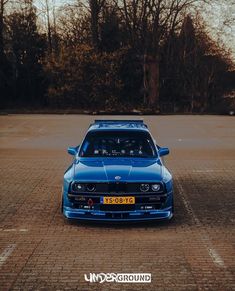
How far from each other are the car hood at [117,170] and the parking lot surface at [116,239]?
81cm

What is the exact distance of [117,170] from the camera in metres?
9.20

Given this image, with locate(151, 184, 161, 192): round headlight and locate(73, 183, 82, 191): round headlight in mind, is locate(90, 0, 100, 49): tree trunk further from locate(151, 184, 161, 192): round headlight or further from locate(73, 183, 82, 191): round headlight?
locate(151, 184, 161, 192): round headlight

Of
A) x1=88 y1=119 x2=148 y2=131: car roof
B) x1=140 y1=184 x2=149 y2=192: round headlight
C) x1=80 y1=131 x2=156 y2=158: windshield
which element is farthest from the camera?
x1=88 y1=119 x2=148 y2=131: car roof

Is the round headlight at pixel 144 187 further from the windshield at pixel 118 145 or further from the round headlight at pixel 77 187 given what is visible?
the windshield at pixel 118 145

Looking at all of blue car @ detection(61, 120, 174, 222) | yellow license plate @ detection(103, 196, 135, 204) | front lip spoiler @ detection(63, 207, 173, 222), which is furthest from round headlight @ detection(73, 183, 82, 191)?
yellow license plate @ detection(103, 196, 135, 204)

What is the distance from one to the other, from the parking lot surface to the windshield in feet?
4.15

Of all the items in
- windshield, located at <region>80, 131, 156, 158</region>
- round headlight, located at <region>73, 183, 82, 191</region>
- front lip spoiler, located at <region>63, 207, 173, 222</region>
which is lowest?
front lip spoiler, located at <region>63, 207, 173, 222</region>

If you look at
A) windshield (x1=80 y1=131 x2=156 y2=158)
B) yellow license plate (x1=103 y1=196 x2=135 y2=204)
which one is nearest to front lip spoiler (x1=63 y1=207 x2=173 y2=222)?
yellow license plate (x1=103 y1=196 x2=135 y2=204)

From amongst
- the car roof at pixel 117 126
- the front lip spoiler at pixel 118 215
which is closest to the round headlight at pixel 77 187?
the front lip spoiler at pixel 118 215

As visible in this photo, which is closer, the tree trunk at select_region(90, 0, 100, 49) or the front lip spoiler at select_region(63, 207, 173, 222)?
the front lip spoiler at select_region(63, 207, 173, 222)

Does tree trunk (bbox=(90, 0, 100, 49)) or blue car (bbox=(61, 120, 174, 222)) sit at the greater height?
tree trunk (bbox=(90, 0, 100, 49))

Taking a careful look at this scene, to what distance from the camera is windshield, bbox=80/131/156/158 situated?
34.2 feet

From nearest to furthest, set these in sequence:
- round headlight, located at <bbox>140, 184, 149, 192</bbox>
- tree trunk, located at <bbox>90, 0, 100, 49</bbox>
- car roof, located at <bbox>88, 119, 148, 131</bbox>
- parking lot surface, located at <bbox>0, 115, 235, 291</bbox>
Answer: parking lot surface, located at <bbox>0, 115, 235, 291</bbox> < round headlight, located at <bbox>140, 184, 149, 192</bbox> < car roof, located at <bbox>88, 119, 148, 131</bbox> < tree trunk, located at <bbox>90, 0, 100, 49</bbox>

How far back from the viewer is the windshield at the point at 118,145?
10414 millimetres
